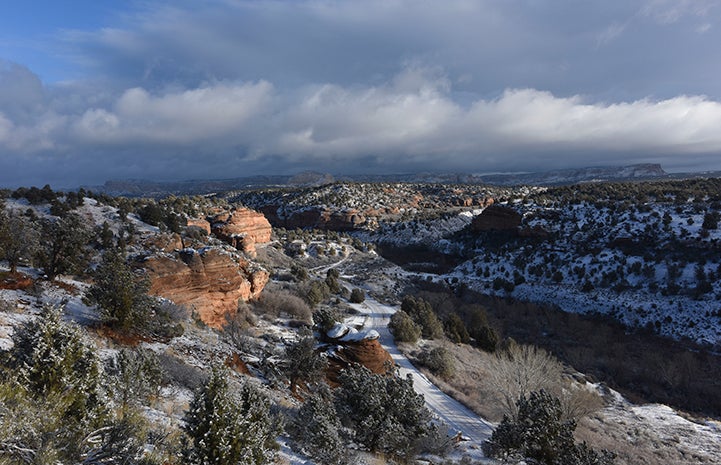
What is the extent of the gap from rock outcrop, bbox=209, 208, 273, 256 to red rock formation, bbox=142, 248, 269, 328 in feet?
47.8

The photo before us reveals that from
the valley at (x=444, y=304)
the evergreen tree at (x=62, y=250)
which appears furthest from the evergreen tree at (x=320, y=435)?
the evergreen tree at (x=62, y=250)

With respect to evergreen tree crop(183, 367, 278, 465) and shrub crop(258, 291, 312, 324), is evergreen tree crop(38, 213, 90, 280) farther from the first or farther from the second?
evergreen tree crop(183, 367, 278, 465)

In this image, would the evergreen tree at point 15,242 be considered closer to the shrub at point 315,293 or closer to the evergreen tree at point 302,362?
the evergreen tree at point 302,362

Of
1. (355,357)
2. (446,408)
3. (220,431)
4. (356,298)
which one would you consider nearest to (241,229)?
(356,298)

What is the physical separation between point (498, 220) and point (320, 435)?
188 ft

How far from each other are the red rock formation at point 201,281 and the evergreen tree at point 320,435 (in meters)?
11.6

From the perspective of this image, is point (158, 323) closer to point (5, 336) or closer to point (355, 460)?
point (5, 336)

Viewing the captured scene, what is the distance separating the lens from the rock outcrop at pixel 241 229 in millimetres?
37578

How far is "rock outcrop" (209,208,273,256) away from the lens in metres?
37.6

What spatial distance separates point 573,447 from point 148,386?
1127cm

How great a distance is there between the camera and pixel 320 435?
8836 millimetres

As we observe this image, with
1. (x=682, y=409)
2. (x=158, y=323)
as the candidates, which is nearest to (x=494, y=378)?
(x=682, y=409)

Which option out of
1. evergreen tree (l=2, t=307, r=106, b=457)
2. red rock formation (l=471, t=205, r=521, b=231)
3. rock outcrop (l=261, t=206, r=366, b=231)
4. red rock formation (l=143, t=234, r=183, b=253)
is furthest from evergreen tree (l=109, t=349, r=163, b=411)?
rock outcrop (l=261, t=206, r=366, b=231)

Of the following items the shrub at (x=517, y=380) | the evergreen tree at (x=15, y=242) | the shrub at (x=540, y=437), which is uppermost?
the evergreen tree at (x=15, y=242)
